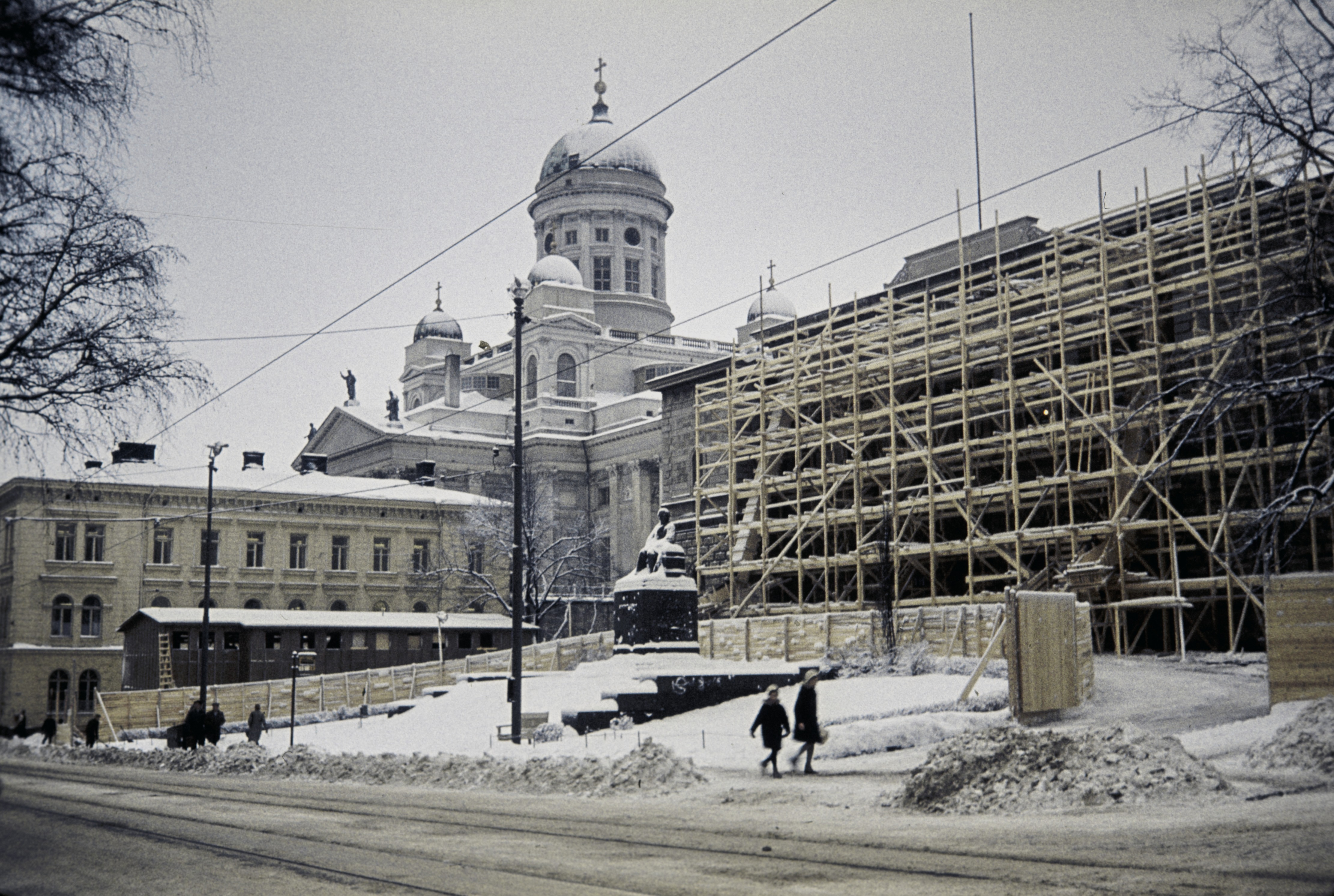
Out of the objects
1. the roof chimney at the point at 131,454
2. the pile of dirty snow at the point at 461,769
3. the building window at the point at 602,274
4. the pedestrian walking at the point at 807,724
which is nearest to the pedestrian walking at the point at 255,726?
the pile of dirty snow at the point at 461,769

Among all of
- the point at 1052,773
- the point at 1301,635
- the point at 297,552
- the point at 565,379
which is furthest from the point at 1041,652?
the point at 565,379

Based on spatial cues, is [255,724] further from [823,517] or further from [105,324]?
[105,324]

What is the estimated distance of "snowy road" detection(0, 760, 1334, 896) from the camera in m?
8.59

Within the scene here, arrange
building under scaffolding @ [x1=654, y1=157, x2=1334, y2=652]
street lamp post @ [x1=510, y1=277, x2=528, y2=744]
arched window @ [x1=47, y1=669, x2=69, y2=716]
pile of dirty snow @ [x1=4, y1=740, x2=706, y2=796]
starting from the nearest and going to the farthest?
arched window @ [x1=47, y1=669, x2=69, y2=716] → pile of dirty snow @ [x1=4, y1=740, x2=706, y2=796] → street lamp post @ [x1=510, y1=277, x2=528, y2=744] → building under scaffolding @ [x1=654, y1=157, x2=1334, y2=652]

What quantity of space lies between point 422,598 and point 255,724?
129 ft

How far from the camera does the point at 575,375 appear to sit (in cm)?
10225

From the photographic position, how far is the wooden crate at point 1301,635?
1881cm

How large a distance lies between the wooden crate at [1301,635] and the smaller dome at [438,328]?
3773 inches

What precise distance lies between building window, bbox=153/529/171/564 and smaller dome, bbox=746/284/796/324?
47867mm

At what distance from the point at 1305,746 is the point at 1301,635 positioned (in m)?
4.10

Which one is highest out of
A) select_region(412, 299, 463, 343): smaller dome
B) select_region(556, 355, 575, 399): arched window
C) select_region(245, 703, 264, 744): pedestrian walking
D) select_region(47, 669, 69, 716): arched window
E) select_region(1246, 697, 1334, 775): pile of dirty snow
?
select_region(412, 299, 463, 343): smaller dome

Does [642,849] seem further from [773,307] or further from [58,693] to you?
[773,307]

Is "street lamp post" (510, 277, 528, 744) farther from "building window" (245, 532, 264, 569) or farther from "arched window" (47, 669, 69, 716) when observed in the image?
"building window" (245, 532, 264, 569)

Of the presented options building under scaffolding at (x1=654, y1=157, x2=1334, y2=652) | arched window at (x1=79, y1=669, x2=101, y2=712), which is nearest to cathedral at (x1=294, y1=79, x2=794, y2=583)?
building under scaffolding at (x1=654, y1=157, x2=1334, y2=652)
